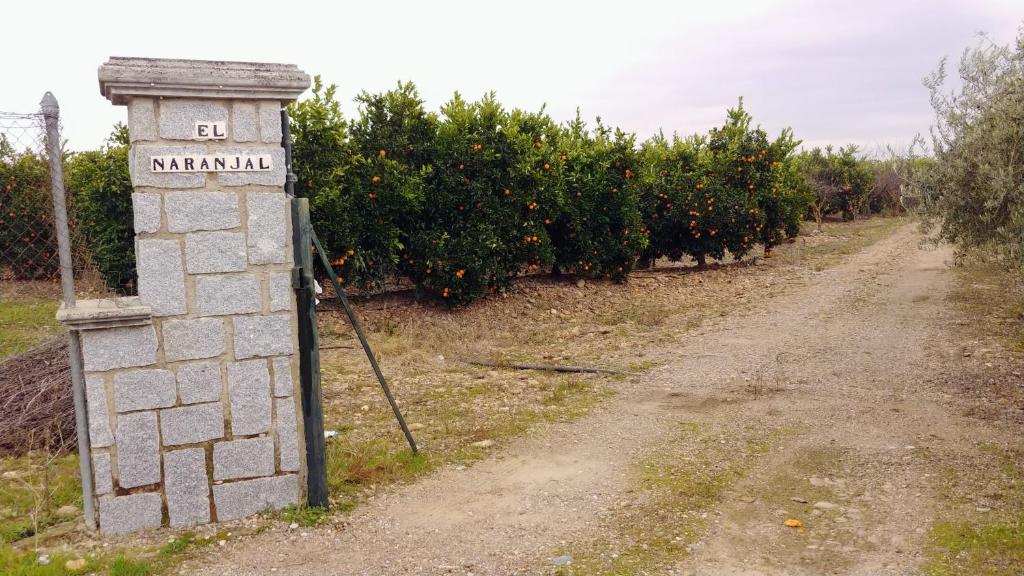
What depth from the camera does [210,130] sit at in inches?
175

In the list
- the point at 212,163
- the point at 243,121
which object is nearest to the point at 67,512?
the point at 212,163

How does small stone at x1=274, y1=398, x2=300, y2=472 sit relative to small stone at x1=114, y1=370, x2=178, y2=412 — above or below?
below

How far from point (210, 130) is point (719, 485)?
4045 millimetres

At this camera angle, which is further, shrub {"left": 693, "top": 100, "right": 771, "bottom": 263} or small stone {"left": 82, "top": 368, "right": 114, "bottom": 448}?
shrub {"left": 693, "top": 100, "right": 771, "bottom": 263}

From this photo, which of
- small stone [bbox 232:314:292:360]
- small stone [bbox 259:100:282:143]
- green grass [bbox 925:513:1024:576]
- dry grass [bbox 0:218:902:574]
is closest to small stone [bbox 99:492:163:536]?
dry grass [bbox 0:218:902:574]

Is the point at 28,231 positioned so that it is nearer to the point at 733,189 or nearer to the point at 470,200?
the point at 470,200

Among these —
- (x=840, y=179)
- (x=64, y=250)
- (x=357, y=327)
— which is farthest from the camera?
(x=840, y=179)

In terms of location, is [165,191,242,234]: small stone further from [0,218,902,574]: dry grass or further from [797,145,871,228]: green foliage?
[797,145,871,228]: green foliage

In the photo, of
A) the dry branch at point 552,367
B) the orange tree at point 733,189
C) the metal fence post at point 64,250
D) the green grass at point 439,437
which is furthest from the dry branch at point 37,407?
the orange tree at point 733,189

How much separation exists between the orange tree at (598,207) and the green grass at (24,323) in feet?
24.6

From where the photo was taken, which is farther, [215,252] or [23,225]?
[23,225]

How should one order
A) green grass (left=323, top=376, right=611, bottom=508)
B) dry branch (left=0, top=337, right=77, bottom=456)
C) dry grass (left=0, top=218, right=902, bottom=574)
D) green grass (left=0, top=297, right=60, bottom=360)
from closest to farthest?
green grass (left=323, top=376, right=611, bottom=508) < dry grass (left=0, top=218, right=902, bottom=574) < dry branch (left=0, top=337, right=77, bottom=456) < green grass (left=0, top=297, right=60, bottom=360)

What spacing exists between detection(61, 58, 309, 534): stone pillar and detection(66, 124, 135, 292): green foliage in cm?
Answer: 627

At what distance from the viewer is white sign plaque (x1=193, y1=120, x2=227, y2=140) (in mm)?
4438
